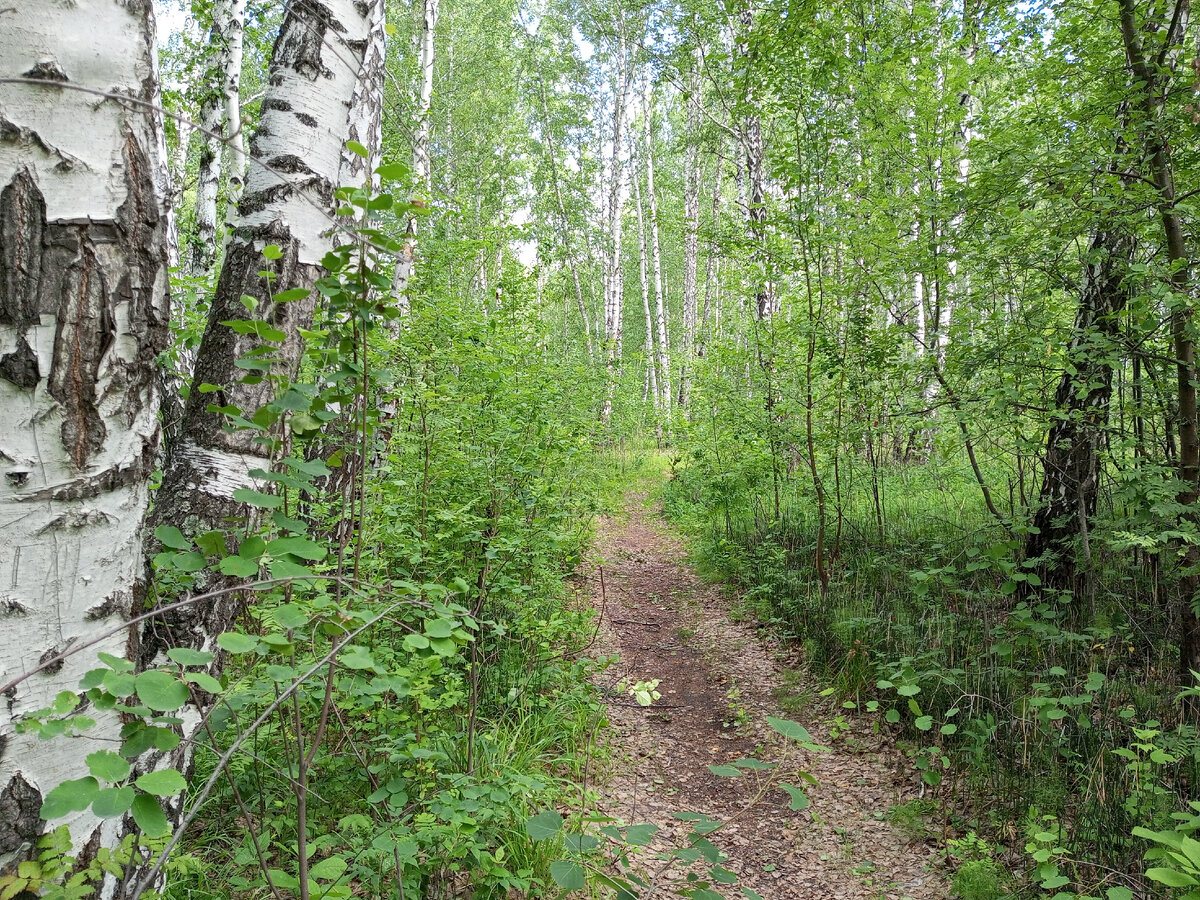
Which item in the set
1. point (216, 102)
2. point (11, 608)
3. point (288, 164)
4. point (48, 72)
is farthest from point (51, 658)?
point (216, 102)

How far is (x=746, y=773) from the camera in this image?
146 inches

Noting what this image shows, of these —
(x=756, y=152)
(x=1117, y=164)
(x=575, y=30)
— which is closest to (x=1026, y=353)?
(x=1117, y=164)

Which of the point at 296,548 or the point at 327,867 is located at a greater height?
the point at 296,548

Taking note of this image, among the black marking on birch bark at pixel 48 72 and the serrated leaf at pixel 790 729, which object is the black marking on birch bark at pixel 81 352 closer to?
the black marking on birch bark at pixel 48 72

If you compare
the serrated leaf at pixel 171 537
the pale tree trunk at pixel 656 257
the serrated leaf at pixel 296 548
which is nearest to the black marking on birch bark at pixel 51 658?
the serrated leaf at pixel 171 537

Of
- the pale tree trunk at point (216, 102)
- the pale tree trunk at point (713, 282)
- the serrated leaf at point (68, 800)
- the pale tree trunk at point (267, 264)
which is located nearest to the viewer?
the serrated leaf at point (68, 800)

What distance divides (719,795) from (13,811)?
327 cm

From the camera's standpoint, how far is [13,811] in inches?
41.1

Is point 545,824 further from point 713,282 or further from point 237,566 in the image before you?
point 713,282

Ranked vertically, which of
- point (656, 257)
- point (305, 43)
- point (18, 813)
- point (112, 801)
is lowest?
point (18, 813)

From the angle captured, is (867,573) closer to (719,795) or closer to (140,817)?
(719,795)

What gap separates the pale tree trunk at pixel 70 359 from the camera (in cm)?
105

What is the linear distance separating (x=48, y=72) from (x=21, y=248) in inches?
12.1

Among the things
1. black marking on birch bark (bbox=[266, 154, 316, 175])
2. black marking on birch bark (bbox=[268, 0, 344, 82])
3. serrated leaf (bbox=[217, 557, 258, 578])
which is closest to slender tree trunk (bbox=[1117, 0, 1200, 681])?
black marking on birch bark (bbox=[268, 0, 344, 82])
